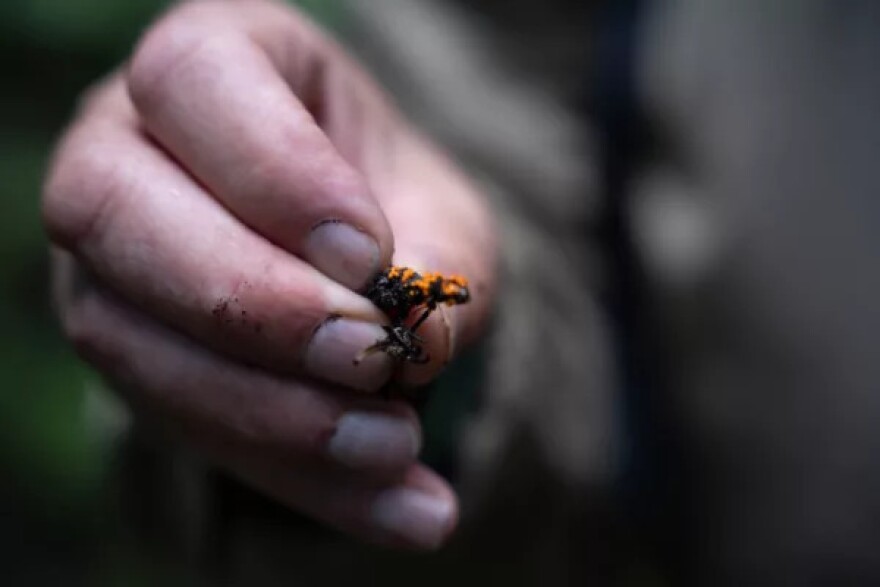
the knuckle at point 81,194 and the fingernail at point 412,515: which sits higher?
the knuckle at point 81,194

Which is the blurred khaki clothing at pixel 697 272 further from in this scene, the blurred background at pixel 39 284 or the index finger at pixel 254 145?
the index finger at pixel 254 145

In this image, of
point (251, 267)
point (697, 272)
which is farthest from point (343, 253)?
point (697, 272)

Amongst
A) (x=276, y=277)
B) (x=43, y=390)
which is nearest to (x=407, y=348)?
(x=276, y=277)

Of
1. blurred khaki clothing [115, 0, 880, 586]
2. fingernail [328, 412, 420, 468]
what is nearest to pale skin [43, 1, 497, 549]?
fingernail [328, 412, 420, 468]

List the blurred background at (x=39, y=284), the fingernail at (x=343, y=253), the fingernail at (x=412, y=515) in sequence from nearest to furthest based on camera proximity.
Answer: the fingernail at (x=343, y=253)
the fingernail at (x=412, y=515)
the blurred background at (x=39, y=284)

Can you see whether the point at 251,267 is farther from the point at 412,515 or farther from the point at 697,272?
the point at 697,272

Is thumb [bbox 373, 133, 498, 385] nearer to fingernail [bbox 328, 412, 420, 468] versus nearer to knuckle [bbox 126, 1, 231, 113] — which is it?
fingernail [bbox 328, 412, 420, 468]

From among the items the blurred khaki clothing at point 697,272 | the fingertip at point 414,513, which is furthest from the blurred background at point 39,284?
the fingertip at point 414,513
